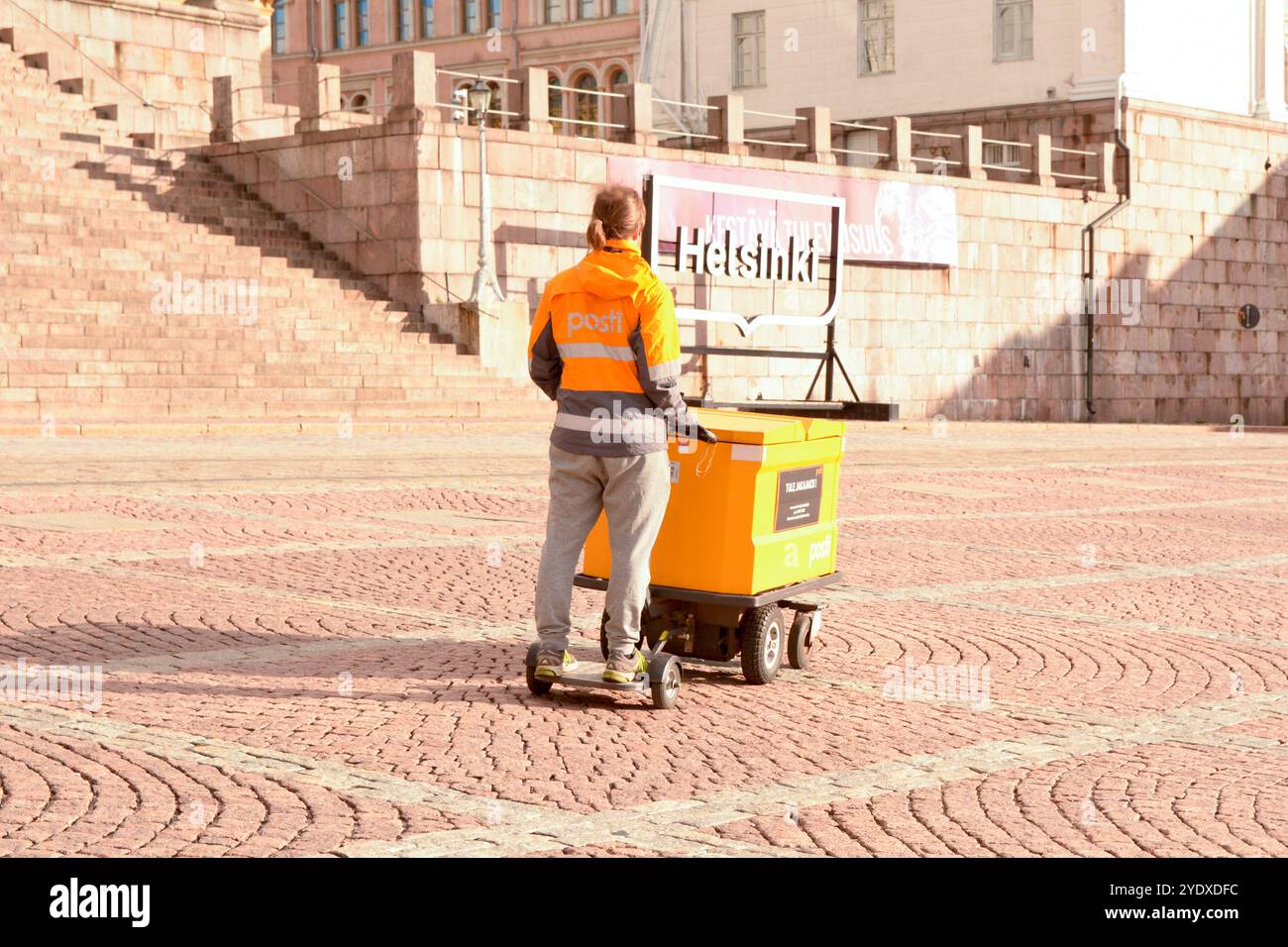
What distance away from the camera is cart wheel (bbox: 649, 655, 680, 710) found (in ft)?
23.4

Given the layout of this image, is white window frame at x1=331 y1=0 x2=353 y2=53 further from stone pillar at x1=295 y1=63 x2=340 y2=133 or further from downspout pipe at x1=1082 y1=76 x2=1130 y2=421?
stone pillar at x1=295 y1=63 x2=340 y2=133

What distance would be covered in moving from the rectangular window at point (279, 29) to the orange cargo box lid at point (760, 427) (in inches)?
2960

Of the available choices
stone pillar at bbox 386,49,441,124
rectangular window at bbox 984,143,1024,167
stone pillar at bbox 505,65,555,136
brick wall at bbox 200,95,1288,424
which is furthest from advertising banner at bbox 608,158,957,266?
rectangular window at bbox 984,143,1024,167

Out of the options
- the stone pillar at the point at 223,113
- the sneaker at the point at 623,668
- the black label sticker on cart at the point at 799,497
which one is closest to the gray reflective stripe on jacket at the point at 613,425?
the sneaker at the point at 623,668

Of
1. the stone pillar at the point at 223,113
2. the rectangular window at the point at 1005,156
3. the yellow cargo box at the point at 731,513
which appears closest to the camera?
the yellow cargo box at the point at 731,513

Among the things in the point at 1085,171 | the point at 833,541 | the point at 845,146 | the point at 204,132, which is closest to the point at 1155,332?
the point at 1085,171

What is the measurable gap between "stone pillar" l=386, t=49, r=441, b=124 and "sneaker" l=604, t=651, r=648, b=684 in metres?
23.6

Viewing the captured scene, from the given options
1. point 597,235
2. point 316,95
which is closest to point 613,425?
point 597,235

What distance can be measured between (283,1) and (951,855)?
78928mm

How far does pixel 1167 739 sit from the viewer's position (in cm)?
675

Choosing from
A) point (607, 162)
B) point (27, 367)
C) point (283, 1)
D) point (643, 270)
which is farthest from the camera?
point (283, 1)

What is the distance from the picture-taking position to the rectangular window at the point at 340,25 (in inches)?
3102

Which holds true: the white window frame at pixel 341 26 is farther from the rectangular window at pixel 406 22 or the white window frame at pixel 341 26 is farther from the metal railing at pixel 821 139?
the metal railing at pixel 821 139
